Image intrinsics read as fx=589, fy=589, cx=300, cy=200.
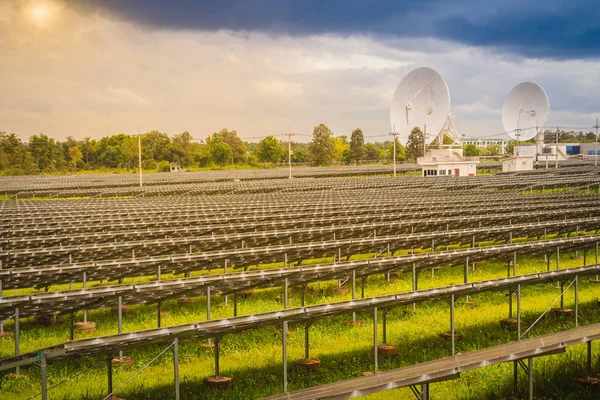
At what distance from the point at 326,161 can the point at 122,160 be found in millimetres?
54920

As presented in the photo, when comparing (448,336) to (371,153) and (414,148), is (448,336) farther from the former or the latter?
(371,153)

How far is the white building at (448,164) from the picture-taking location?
8381 cm

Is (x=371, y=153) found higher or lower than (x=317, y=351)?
higher

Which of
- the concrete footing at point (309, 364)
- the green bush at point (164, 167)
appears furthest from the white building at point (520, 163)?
the concrete footing at point (309, 364)

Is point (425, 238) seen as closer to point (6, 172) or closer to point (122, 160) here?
point (6, 172)

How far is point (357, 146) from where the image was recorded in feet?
527

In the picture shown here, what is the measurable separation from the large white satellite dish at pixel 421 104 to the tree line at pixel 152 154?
6114 centimetres

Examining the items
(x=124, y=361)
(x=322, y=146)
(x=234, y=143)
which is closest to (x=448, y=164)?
(x=322, y=146)

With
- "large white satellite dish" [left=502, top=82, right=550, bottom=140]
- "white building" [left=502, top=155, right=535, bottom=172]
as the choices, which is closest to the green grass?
"white building" [left=502, top=155, right=535, bottom=172]

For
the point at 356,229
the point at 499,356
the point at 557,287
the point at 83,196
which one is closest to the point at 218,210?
the point at 356,229

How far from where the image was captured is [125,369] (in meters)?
12.2

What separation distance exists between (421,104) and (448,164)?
1037 centimetres

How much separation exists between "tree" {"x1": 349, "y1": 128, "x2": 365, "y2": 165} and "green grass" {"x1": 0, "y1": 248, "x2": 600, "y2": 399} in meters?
141

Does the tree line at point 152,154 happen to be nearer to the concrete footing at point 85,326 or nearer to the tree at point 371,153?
the tree at point 371,153
